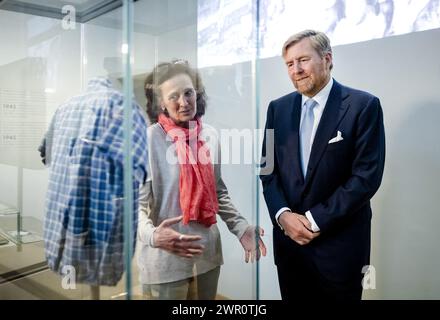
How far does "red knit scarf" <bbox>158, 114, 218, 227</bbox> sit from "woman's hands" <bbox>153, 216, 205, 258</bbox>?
0.18 feet

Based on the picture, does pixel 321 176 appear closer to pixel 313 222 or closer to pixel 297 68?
pixel 313 222

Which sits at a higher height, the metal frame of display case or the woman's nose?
the metal frame of display case

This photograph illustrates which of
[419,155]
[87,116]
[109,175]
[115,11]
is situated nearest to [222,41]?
[115,11]

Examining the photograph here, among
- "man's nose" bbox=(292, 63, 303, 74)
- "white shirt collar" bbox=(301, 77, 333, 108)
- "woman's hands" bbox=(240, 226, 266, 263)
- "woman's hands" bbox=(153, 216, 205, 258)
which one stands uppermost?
"man's nose" bbox=(292, 63, 303, 74)

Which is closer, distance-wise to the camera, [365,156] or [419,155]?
[365,156]

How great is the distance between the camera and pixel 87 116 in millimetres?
1260

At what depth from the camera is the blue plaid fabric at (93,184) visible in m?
1.19

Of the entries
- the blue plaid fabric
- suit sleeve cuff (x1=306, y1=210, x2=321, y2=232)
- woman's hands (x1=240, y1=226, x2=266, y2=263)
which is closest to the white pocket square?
suit sleeve cuff (x1=306, y1=210, x2=321, y2=232)

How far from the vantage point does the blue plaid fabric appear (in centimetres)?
119

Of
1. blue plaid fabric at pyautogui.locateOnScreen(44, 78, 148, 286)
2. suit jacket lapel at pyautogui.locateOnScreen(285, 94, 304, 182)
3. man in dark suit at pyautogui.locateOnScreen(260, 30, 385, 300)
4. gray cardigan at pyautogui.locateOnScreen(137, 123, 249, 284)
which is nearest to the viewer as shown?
blue plaid fabric at pyautogui.locateOnScreen(44, 78, 148, 286)

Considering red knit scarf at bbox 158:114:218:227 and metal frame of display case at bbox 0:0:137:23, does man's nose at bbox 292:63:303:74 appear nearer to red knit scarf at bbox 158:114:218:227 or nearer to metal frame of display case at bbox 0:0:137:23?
red knit scarf at bbox 158:114:218:227

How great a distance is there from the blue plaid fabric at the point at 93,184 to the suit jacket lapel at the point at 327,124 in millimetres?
740
